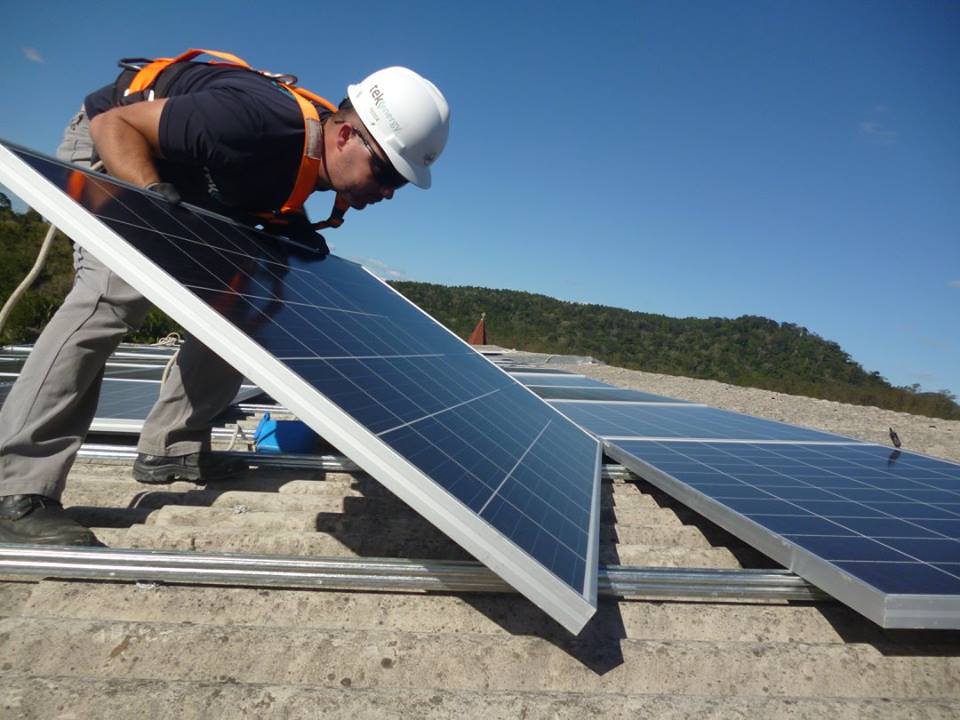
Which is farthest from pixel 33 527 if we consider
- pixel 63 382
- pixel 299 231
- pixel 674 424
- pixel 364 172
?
pixel 674 424

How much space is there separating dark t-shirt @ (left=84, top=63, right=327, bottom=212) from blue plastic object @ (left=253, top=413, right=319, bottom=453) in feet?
5.06

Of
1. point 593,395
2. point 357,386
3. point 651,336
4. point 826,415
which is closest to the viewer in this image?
point 357,386

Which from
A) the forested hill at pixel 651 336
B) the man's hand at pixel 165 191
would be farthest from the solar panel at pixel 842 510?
the forested hill at pixel 651 336

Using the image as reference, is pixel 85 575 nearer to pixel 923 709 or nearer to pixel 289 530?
pixel 289 530

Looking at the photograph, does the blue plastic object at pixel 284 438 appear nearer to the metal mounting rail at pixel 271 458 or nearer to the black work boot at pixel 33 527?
the metal mounting rail at pixel 271 458

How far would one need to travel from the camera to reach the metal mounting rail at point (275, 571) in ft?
6.79

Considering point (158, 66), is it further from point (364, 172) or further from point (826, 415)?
point (826, 415)

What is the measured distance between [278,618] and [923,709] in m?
1.92

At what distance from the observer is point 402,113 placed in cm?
317

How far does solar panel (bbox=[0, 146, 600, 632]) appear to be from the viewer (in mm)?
1614

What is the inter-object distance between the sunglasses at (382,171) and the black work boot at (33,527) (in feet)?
6.85

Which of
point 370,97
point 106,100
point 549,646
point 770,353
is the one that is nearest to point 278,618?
point 549,646

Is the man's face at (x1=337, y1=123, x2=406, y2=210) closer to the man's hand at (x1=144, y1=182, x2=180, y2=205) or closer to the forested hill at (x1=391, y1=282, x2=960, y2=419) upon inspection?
the man's hand at (x1=144, y1=182, x2=180, y2=205)

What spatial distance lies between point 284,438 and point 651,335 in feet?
229
